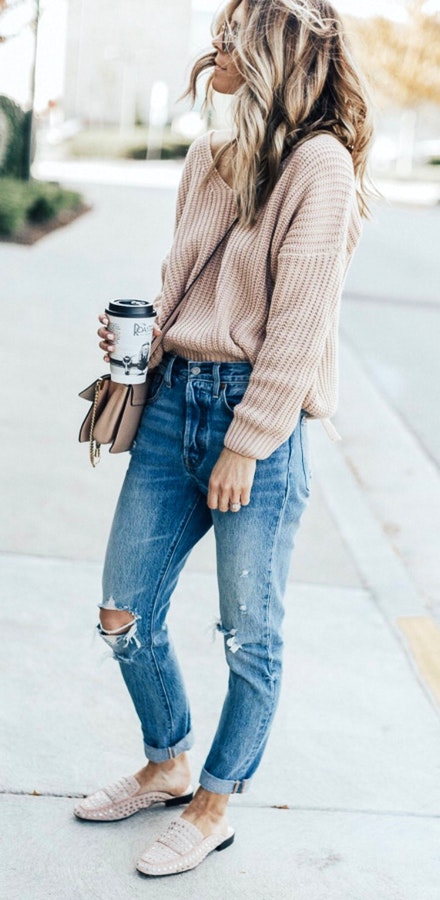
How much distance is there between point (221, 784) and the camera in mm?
2424

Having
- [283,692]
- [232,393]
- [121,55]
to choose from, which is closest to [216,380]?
[232,393]

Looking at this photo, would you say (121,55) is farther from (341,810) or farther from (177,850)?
(177,850)

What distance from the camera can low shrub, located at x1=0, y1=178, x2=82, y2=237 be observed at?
1180 cm

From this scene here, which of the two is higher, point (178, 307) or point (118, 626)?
point (178, 307)

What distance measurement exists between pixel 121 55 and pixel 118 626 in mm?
41606

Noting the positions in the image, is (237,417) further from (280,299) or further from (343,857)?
(343,857)

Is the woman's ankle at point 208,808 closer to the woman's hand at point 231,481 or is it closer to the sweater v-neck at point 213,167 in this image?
the woman's hand at point 231,481

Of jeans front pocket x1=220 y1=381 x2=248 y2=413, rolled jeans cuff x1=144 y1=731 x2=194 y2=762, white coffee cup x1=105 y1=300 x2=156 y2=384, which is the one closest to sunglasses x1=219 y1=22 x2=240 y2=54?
white coffee cup x1=105 y1=300 x2=156 y2=384

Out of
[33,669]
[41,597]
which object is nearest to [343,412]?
[41,597]

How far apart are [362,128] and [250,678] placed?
1.18 meters

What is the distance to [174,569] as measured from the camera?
2.41 m

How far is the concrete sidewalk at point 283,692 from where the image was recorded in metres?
2.42

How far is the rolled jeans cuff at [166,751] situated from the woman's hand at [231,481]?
0.70m

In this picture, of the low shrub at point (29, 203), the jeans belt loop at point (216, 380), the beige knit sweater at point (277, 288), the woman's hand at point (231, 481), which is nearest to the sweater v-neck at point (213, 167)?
the beige knit sweater at point (277, 288)
